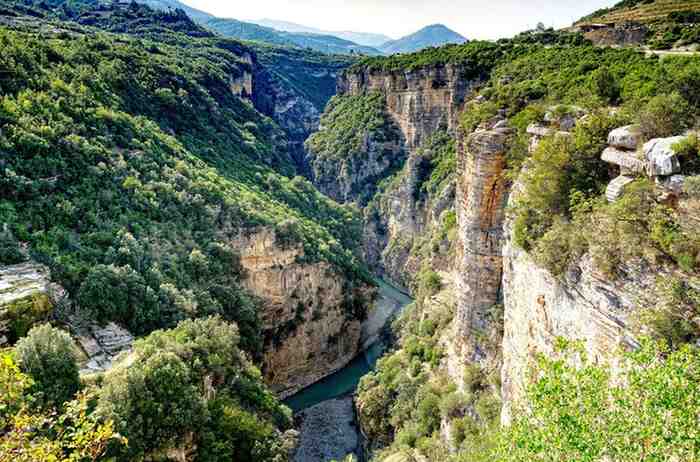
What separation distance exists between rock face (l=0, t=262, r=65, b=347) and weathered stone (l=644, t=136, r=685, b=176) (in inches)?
741

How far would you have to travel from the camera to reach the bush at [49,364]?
1445 cm

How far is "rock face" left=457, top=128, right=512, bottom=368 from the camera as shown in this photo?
771 inches

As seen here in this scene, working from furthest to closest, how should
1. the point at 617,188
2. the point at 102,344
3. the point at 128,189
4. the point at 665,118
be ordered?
1. the point at 128,189
2. the point at 102,344
3. the point at 665,118
4. the point at 617,188

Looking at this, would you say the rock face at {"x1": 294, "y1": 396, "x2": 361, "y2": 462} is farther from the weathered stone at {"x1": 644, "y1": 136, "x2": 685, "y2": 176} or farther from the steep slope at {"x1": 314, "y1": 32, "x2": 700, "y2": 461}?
the weathered stone at {"x1": 644, "y1": 136, "x2": 685, "y2": 176}

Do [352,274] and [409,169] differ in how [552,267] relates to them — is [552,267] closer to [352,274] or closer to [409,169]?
[352,274]

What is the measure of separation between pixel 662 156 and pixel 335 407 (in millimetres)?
26557

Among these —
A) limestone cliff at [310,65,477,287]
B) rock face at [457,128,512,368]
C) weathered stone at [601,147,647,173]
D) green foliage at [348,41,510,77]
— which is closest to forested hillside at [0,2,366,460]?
rock face at [457,128,512,368]

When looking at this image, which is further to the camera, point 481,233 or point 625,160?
point 481,233

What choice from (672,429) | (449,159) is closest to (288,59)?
(449,159)

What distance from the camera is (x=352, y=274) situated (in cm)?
3966

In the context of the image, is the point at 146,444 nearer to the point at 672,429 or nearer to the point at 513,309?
the point at 513,309

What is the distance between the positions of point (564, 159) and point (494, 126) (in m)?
6.68

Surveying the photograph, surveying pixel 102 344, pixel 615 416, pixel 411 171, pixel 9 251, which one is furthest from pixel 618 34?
pixel 9 251

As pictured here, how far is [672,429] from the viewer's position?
6.81m
